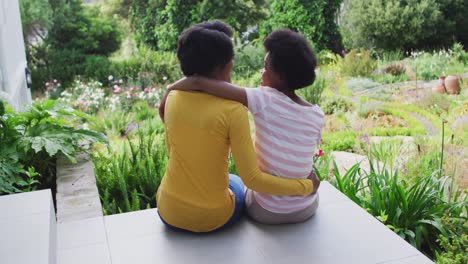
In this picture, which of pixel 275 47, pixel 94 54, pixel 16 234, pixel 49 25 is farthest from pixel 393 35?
pixel 16 234

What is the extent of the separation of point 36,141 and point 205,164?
1385mm

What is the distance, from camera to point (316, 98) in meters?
6.64

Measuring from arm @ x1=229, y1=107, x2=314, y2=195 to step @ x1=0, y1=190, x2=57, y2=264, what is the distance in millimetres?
772

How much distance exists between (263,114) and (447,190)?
1929mm

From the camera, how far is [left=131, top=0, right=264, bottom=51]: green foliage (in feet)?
35.1

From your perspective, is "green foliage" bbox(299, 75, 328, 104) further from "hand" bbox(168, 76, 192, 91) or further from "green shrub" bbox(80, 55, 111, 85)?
"hand" bbox(168, 76, 192, 91)

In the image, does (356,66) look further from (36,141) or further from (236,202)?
(236,202)

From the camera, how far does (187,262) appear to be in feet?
6.68

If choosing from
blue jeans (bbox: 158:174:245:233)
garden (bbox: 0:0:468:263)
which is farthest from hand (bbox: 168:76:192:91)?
garden (bbox: 0:0:468:263)

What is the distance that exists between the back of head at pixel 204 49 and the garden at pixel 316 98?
1104 mm

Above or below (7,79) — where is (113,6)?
below

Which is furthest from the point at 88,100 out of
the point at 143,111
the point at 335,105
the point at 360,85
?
the point at 360,85

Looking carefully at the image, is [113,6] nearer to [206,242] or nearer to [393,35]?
[393,35]

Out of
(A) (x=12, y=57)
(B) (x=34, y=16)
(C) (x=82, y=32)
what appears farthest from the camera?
(C) (x=82, y=32)
